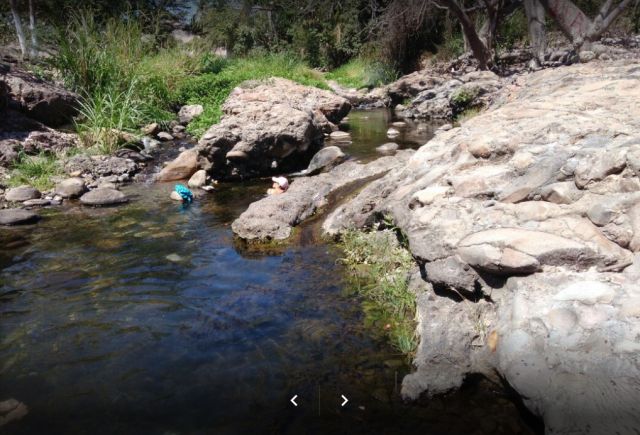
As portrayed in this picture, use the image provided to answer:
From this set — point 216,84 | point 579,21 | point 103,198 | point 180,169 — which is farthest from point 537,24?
point 103,198

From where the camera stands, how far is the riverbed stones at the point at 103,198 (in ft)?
20.5

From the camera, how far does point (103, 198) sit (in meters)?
6.28

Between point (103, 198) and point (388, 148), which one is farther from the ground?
point (388, 148)

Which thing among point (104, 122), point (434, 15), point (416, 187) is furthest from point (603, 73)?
point (434, 15)

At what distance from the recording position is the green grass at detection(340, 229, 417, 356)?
9.87ft

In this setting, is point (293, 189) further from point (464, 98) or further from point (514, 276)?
point (464, 98)

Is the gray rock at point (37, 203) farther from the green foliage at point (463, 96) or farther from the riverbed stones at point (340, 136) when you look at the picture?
the green foliage at point (463, 96)

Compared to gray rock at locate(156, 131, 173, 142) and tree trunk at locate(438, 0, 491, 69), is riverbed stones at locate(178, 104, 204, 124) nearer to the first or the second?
gray rock at locate(156, 131, 173, 142)

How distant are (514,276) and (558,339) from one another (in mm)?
456

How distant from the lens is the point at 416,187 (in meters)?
3.81

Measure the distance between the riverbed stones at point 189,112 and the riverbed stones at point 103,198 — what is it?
4.81 m

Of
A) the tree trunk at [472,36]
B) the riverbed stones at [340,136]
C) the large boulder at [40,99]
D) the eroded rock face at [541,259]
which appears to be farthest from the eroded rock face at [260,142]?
the tree trunk at [472,36]

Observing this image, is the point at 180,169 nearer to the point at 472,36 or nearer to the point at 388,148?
the point at 388,148

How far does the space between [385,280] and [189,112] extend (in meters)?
9.03
